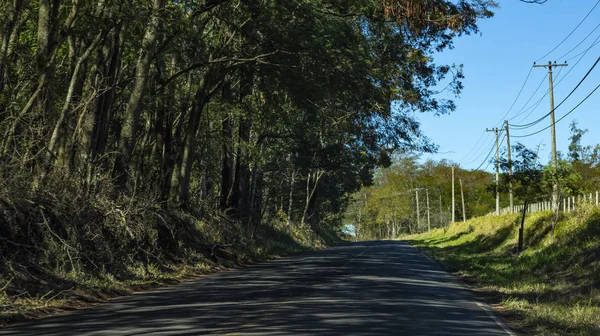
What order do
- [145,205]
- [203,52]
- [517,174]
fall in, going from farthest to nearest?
[517,174] < [203,52] < [145,205]

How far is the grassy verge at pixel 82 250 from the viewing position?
13.1m

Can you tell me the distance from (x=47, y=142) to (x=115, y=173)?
2853 mm

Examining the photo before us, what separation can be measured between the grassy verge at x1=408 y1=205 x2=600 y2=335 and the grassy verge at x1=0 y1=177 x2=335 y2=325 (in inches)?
323

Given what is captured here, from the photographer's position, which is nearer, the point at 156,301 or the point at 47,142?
the point at 156,301

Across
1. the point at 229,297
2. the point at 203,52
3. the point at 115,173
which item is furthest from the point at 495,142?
the point at 229,297

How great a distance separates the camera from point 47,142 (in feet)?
59.5

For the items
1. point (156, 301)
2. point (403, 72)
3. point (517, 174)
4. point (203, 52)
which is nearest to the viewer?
point (156, 301)

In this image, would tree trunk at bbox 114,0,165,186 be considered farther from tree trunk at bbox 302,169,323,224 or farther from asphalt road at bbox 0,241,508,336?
tree trunk at bbox 302,169,323,224

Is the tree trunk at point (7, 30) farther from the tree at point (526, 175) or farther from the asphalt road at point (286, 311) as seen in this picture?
the tree at point (526, 175)

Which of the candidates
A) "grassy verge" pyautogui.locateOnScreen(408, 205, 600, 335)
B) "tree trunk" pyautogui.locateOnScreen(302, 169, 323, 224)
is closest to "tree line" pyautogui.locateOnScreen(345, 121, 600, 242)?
"tree trunk" pyautogui.locateOnScreen(302, 169, 323, 224)

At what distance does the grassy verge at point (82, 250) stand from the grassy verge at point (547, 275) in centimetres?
820

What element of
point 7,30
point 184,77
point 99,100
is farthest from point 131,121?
point 184,77

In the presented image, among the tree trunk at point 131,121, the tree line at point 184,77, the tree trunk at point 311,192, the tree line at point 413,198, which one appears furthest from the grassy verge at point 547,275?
the tree line at point 413,198

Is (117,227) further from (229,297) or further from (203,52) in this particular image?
(203,52)
